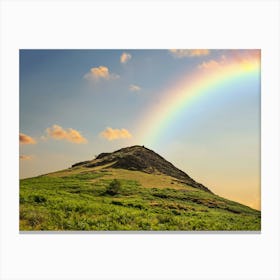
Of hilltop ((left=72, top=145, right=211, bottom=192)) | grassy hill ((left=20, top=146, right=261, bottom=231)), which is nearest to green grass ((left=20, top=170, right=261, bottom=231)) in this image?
grassy hill ((left=20, top=146, right=261, bottom=231))

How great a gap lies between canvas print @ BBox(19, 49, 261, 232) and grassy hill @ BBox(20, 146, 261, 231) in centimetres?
1

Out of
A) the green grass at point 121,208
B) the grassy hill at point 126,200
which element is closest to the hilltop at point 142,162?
the grassy hill at point 126,200

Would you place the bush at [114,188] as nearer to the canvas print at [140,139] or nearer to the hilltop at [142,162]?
the canvas print at [140,139]

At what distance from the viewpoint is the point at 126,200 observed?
5.68 metres

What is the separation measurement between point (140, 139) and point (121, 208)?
76 centimetres

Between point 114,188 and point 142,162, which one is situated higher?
point 142,162

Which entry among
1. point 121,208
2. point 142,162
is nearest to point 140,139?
point 142,162

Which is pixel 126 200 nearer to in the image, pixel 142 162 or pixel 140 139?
pixel 142 162

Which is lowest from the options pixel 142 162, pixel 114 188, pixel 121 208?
pixel 121 208

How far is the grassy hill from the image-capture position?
562 centimetres

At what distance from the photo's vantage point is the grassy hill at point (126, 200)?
18.4 feet

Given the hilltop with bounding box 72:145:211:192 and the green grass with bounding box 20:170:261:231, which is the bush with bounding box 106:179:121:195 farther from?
the hilltop with bounding box 72:145:211:192
